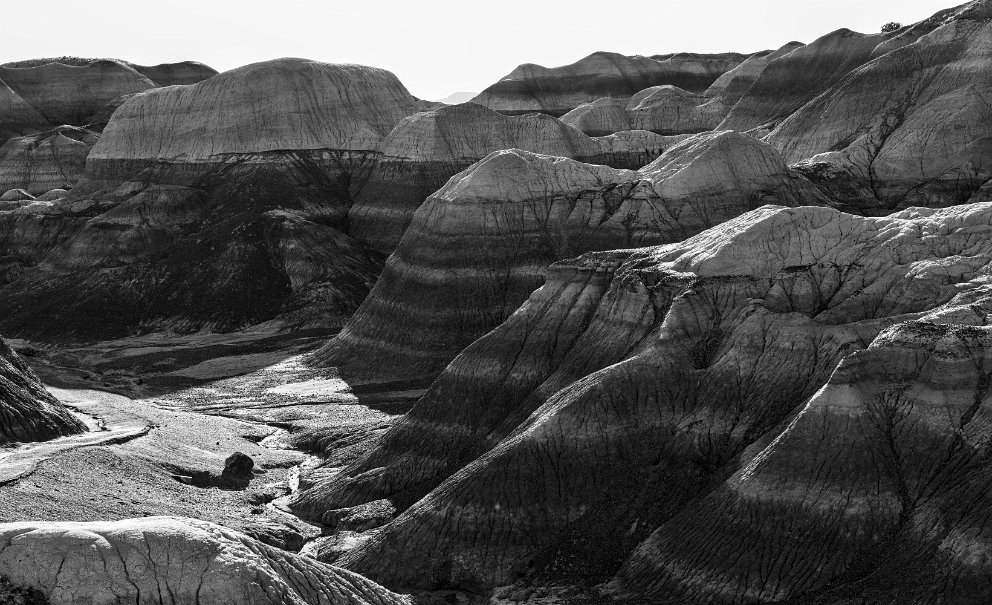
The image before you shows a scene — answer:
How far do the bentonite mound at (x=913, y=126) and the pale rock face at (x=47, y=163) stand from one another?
75.1 metres

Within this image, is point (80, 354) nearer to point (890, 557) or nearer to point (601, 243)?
point (601, 243)

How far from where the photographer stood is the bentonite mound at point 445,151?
90188mm

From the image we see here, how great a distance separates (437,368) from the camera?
60.4 m

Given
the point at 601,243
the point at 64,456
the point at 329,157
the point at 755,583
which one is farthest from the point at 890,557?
the point at 329,157

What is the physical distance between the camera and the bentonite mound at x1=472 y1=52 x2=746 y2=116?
141250mm

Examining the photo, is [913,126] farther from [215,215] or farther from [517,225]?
[215,215]

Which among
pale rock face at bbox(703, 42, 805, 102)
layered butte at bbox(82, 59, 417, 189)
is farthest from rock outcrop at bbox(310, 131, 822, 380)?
pale rock face at bbox(703, 42, 805, 102)

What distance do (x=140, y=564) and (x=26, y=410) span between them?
975 inches

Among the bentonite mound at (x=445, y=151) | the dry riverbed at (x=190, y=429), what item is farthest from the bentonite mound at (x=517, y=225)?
the bentonite mound at (x=445, y=151)

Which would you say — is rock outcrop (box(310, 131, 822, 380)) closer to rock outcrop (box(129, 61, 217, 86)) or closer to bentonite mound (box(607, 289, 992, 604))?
bentonite mound (box(607, 289, 992, 604))

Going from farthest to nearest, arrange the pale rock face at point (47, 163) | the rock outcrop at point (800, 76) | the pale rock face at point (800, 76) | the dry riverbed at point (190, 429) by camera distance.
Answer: the pale rock face at point (47, 163), the pale rock face at point (800, 76), the rock outcrop at point (800, 76), the dry riverbed at point (190, 429)

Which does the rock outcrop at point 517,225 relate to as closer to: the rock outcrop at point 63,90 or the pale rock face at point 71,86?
the rock outcrop at point 63,90

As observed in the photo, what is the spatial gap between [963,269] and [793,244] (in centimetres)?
578

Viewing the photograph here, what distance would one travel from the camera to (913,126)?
6819 centimetres
